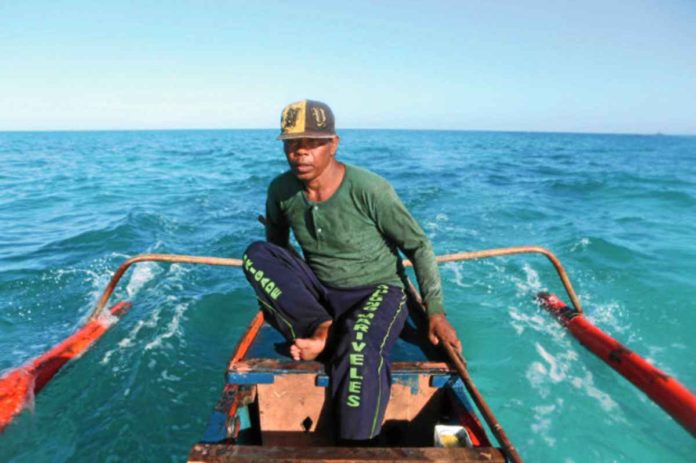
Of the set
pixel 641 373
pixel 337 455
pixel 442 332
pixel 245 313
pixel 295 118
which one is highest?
pixel 295 118

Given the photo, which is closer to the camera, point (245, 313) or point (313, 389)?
point (313, 389)

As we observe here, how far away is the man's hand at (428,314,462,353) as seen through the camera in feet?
8.72

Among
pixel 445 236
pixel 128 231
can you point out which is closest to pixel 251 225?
pixel 128 231

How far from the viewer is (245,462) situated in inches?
73.2

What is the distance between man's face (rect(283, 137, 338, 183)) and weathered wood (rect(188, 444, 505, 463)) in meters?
1.67

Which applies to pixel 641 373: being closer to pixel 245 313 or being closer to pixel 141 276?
pixel 245 313

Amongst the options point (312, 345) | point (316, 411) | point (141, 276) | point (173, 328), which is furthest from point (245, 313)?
point (312, 345)

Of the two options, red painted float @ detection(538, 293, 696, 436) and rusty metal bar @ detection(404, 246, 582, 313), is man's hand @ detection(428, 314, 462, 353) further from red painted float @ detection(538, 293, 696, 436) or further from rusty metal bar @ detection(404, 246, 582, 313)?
red painted float @ detection(538, 293, 696, 436)

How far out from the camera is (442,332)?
2693 mm

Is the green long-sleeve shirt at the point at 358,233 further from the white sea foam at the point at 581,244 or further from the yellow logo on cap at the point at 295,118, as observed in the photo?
the white sea foam at the point at 581,244

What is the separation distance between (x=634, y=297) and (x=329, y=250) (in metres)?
7.48

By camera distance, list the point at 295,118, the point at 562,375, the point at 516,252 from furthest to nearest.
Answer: the point at 516,252, the point at 562,375, the point at 295,118

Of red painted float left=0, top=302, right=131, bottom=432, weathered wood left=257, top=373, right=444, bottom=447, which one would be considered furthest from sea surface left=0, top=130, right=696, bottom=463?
weathered wood left=257, top=373, right=444, bottom=447

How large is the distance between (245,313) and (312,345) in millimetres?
4521
